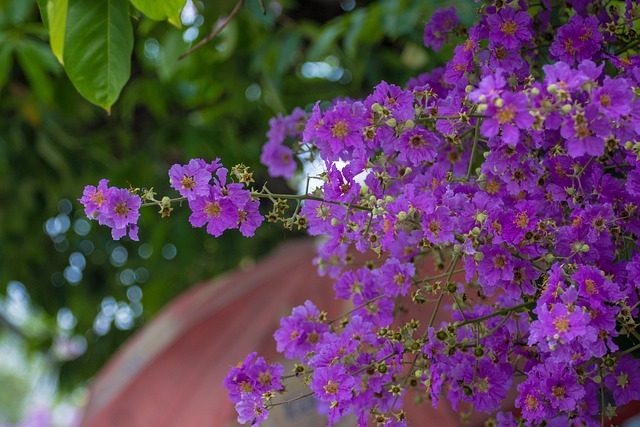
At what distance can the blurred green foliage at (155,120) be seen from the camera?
1696 mm

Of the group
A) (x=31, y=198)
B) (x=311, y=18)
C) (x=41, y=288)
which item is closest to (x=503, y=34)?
(x=311, y=18)

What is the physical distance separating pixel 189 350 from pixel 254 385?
1.45 m

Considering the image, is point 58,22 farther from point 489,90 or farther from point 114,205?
point 489,90

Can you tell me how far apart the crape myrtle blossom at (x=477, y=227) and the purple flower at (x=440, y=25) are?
0.13 meters

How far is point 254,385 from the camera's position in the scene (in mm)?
670

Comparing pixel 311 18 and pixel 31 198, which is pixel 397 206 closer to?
pixel 311 18

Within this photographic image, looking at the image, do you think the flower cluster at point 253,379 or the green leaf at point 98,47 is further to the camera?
the green leaf at point 98,47

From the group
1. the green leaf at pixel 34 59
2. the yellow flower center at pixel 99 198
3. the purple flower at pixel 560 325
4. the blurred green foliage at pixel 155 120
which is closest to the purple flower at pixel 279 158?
the yellow flower center at pixel 99 198

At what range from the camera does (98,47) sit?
792mm

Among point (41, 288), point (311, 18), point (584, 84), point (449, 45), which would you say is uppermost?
point (584, 84)

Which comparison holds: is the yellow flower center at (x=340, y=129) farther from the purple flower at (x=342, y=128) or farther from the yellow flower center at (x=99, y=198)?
the yellow flower center at (x=99, y=198)

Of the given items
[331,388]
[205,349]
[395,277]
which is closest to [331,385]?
[331,388]

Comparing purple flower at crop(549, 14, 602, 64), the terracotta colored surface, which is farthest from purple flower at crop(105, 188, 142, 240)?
the terracotta colored surface

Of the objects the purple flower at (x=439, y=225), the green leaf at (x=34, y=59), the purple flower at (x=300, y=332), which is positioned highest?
the purple flower at (x=439, y=225)
